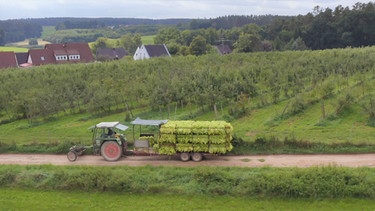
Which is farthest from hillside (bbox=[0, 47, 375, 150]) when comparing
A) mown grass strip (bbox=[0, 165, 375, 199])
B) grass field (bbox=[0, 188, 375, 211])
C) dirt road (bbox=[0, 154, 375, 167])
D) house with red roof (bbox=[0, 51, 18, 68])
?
house with red roof (bbox=[0, 51, 18, 68])

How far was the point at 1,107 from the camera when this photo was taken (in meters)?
40.0

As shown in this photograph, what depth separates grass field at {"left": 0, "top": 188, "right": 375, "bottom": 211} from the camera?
1758cm

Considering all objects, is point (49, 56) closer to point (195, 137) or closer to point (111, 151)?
point (111, 151)

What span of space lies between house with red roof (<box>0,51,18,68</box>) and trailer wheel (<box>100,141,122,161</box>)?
60527mm

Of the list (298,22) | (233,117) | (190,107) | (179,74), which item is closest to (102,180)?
(233,117)

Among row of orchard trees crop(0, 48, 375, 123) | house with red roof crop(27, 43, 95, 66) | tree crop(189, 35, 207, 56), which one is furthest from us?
tree crop(189, 35, 207, 56)

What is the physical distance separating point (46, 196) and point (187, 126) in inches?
316

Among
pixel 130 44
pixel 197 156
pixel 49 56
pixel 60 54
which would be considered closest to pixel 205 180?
pixel 197 156

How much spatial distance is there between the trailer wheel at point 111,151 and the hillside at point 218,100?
4096 mm

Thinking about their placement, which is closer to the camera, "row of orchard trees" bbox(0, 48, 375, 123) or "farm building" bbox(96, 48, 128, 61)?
"row of orchard trees" bbox(0, 48, 375, 123)

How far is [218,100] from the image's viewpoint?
33875 mm

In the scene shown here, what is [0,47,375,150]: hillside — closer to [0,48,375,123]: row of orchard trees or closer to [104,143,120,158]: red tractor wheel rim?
[0,48,375,123]: row of orchard trees

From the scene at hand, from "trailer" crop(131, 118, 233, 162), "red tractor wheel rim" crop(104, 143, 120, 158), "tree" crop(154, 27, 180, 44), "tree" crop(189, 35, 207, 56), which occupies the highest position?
"tree" crop(154, 27, 180, 44)

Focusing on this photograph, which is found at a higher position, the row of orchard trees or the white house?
the white house
